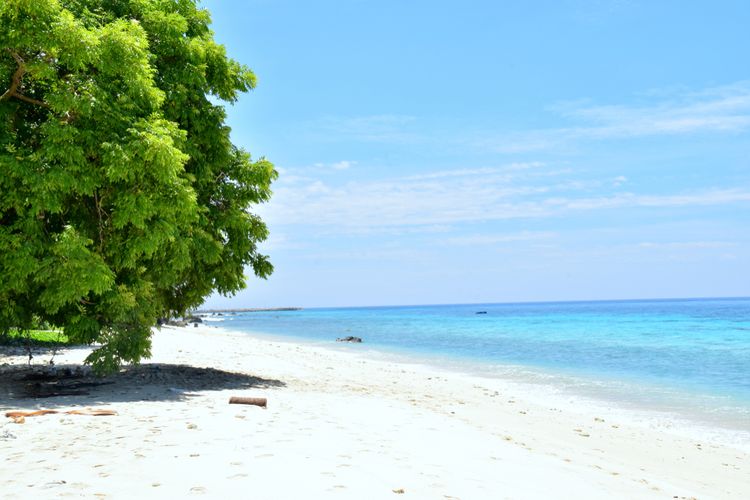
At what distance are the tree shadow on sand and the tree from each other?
983 mm

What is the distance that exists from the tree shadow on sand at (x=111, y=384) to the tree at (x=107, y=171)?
0.98 meters

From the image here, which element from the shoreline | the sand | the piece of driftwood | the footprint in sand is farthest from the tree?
the shoreline

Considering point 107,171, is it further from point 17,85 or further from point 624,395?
point 624,395

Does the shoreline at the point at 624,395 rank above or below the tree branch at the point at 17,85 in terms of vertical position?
below

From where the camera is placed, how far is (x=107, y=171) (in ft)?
42.5

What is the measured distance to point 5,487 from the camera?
6.70 meters

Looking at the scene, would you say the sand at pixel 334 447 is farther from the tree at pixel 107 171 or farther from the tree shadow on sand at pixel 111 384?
the tree at pixel 107 171

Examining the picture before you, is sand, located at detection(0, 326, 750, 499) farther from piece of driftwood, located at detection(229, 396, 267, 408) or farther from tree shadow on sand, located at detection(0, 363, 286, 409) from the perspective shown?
piece of driftwood, located at detection(229, 396, 267, 408)

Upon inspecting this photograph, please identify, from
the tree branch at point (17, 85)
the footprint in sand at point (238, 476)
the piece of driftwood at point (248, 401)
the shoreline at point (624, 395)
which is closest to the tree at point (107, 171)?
the tree branch at point (17, 85)

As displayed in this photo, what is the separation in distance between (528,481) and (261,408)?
6293mm

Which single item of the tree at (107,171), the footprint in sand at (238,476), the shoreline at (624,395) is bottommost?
the shoreline at (624,395)

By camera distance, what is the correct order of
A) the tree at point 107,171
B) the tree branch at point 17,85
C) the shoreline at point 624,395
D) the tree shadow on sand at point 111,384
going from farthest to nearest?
the shoreline at point 624,395
the tree shadow on sand at point 111,384
the tree branch at point 17,85
the tree at point 107,171

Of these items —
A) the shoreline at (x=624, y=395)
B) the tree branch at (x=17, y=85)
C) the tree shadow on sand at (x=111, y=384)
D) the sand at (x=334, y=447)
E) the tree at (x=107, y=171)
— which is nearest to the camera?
the sand at (x=334, y=447)

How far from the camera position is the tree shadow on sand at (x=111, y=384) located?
45.4ft
